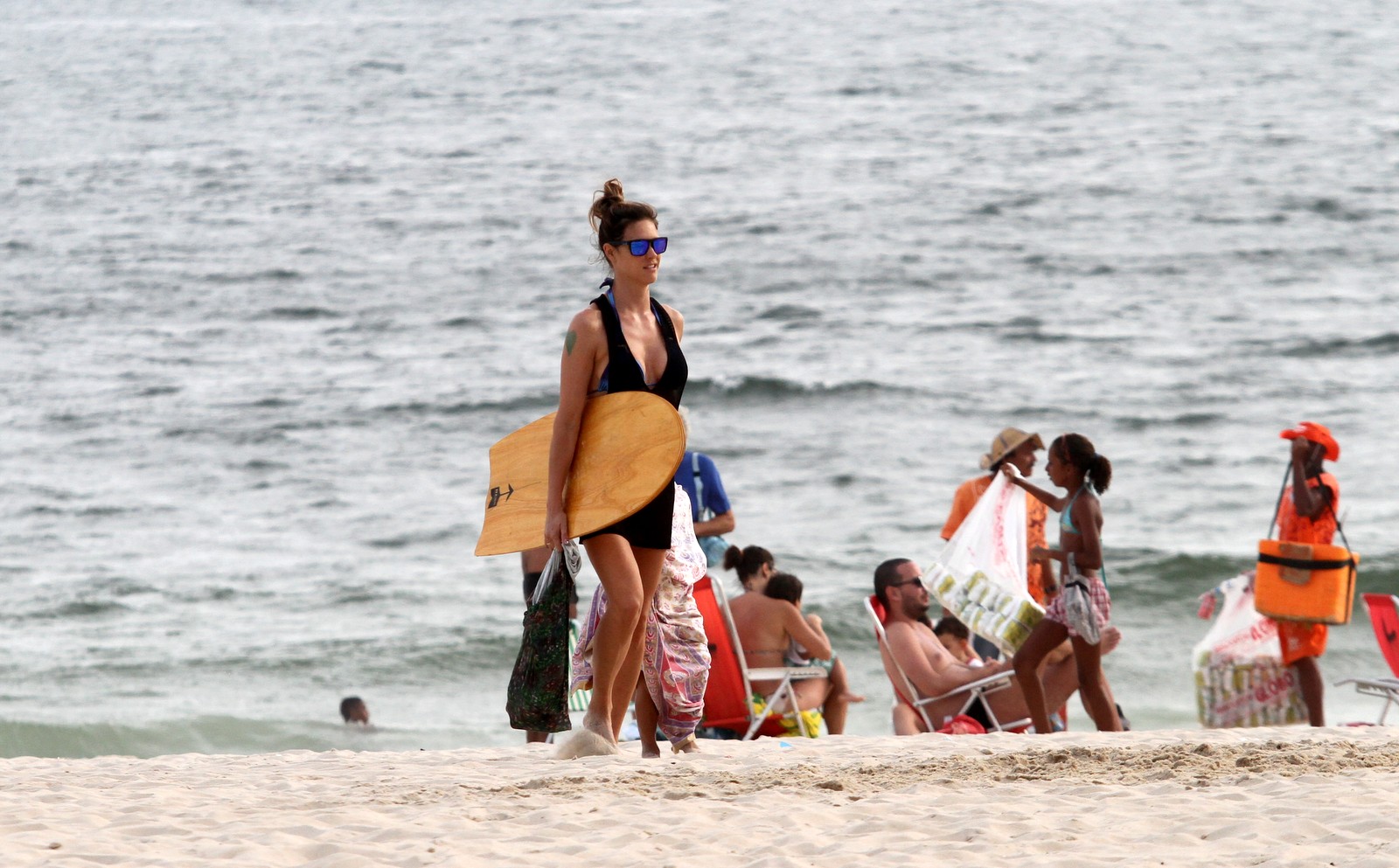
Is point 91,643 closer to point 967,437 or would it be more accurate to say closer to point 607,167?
point 967,437

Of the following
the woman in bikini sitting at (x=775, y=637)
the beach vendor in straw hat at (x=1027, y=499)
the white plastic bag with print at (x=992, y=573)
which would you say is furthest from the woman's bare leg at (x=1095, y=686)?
the woman in bikini sitting at (x=775, y=637)

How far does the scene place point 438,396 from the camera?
2072 cm

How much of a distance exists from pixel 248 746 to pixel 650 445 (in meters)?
6.92

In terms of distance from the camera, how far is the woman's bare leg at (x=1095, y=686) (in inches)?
243

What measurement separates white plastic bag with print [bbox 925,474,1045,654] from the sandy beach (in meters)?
1.13

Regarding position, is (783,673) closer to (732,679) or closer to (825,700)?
(732,679)

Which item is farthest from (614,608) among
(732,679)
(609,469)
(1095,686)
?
(1095,686)

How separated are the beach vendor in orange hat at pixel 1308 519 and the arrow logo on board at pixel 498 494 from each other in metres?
3.62

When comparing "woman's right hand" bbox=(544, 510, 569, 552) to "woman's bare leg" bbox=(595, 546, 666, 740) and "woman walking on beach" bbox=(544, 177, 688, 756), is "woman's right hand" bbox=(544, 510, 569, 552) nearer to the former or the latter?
"woman walking on beach" bbox=(544, 177, 688, 756)

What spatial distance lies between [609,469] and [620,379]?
262mm

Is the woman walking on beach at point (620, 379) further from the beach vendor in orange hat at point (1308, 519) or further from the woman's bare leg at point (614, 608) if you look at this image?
the beach vendor in orange hat at point (1308, 519)

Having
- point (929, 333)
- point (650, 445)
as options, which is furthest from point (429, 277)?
point (650, 445)

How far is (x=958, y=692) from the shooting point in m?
6.73

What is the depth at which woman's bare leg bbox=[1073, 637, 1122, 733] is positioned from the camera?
6160 millimetres
